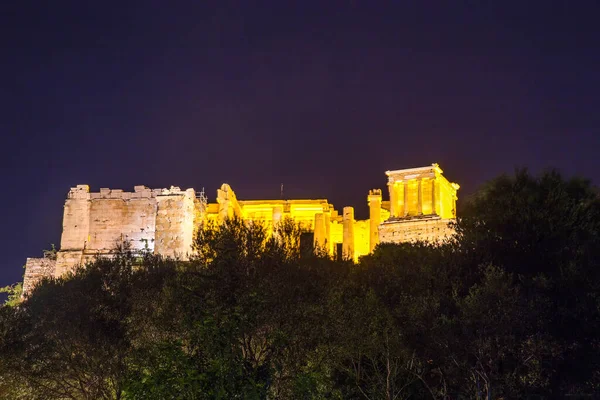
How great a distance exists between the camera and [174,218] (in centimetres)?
4953

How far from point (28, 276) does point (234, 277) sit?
38.5 m

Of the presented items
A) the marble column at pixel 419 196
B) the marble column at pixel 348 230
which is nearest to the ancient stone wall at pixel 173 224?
the marble column at pixel 348 230

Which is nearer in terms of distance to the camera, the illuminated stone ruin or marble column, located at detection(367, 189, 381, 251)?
the illuminated stone ruin

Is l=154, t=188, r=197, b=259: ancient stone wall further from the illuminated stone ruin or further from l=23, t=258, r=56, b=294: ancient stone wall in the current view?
l=23, t=258, r=56, b=294: ancient stone wall

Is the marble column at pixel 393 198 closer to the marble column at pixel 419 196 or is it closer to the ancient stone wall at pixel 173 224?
the marble column at pixel 419 196

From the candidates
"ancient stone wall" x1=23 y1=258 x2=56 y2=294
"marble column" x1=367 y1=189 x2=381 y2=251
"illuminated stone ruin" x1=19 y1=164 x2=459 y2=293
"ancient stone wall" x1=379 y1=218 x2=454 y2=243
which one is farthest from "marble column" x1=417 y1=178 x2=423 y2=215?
"ancient stone wall" x1=23 y1=258 x2=56 y2=294

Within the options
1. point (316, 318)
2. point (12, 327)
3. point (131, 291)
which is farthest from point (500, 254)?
point (12, 327)

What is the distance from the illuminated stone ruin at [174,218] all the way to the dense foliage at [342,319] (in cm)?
2600

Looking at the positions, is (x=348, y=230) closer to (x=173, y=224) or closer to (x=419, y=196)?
(x=419, y=196)

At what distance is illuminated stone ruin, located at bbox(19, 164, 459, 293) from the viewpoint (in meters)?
49.6

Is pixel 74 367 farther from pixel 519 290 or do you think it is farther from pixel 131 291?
pixel 519 290

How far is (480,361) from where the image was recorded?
17.6m

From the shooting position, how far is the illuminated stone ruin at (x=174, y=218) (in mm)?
49625

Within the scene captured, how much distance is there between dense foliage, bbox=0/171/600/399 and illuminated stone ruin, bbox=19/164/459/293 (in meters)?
26.0
